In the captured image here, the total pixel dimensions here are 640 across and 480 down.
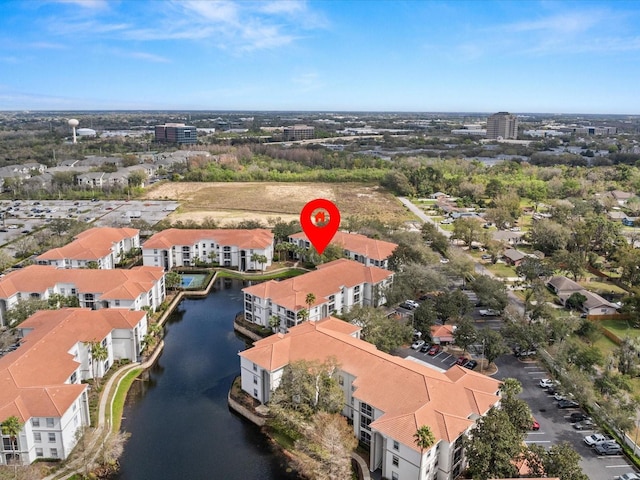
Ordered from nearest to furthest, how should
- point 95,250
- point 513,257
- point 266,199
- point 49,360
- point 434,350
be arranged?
point 49,360 → point 434,350 → point 95,250 → point 513,257 → point 266,199

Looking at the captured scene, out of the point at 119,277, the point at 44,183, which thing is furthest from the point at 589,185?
the point at 44,183

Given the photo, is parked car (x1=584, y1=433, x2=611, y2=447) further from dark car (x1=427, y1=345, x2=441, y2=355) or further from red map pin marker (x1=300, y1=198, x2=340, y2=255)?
red map pin marker (x1=300, y1=198, x2=340, y2=255)


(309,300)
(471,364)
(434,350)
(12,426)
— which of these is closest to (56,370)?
(12,426)

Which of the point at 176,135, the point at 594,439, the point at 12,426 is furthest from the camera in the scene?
the point at 176,135

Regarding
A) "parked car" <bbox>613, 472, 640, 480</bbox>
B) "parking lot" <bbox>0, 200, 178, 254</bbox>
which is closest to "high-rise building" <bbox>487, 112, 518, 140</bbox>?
"parking lot" <bbox>0, 200, 178, 254</bbox>

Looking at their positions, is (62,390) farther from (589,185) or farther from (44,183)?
(589,185)

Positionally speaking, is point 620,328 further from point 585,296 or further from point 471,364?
point 471,364

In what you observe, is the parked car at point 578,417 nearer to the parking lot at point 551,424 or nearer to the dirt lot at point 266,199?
the parking lot at point 551,424
